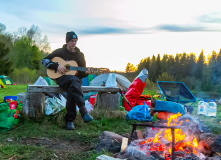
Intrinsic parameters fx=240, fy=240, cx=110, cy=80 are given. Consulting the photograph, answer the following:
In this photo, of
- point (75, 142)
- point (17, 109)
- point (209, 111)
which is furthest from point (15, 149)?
point (209, 111)

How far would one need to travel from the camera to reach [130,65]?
22766mm

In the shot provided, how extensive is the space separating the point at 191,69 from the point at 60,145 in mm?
12567

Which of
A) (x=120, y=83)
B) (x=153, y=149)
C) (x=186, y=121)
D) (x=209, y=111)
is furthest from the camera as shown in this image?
(x=120, y=83)

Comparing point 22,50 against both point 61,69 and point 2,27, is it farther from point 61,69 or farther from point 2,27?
point 61,69

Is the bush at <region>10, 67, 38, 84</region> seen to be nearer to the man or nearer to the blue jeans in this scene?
the man

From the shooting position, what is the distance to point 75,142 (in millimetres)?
3867

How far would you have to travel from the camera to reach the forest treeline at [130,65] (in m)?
12.3

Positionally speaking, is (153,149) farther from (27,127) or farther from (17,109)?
(17,109)

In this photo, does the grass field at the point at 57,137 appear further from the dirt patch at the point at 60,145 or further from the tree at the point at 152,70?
the tree at the point at 152,70

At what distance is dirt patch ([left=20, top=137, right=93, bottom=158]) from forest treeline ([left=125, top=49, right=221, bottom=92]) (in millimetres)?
7422

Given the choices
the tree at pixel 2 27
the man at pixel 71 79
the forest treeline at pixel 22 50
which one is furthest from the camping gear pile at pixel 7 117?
the tree at pixel 2 27

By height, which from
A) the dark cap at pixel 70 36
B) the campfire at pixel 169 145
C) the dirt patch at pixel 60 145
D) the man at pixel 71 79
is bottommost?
the dirt patch at pixel 60 145

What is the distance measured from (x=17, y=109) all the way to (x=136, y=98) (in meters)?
3.47

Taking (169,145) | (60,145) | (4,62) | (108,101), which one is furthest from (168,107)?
(4,62)
